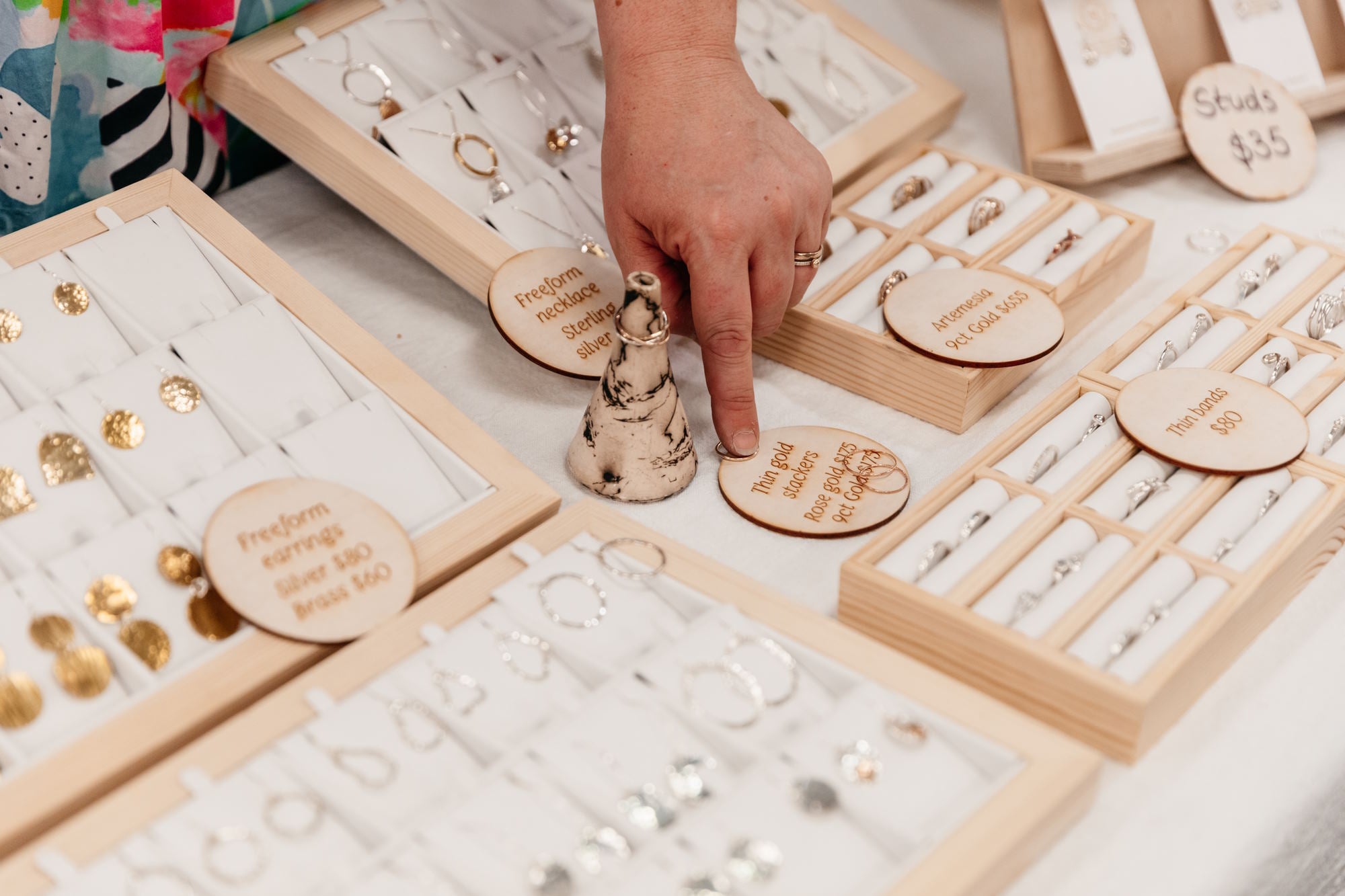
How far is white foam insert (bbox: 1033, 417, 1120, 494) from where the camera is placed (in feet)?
2.49

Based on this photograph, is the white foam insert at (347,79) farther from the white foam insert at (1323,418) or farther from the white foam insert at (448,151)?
the white foam insert at (1323,418)

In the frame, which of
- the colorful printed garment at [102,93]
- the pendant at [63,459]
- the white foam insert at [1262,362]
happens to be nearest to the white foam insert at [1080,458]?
the white foam insert at [1262,362]

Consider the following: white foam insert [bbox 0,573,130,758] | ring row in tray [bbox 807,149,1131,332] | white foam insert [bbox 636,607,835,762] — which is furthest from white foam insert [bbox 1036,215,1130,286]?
white foam insert [bbox 0,573,130,758]

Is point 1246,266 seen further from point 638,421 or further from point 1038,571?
point 638,421

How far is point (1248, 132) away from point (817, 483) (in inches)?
23.6

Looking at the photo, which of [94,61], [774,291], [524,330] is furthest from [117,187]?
[774,291]

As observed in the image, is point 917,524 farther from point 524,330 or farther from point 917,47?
point 917,47

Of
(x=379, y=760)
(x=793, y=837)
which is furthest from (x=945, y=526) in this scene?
(x=379, y=760)

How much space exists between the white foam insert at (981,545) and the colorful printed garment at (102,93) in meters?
0.68

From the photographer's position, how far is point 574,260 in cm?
91

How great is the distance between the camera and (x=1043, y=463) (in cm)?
78

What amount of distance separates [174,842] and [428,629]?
15 centimetres

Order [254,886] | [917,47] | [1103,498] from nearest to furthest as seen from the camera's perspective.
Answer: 1. [254,886]
2. [1103,498]
3. [917,47]

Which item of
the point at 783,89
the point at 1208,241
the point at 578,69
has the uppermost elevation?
the point at 578,69
